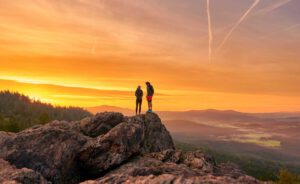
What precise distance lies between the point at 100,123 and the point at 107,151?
9.32 m

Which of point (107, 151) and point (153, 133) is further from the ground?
point (153, 133)

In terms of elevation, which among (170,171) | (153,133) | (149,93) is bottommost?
(170,171)

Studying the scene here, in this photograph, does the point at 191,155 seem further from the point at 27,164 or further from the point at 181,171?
the point at 27,164

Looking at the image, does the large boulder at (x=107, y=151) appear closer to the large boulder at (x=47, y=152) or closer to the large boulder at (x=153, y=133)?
the large boulder at (x=47, y=152)

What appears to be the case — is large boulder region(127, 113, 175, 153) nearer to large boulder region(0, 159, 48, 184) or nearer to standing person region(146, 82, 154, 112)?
standing person region(146, 82, 154, 112)

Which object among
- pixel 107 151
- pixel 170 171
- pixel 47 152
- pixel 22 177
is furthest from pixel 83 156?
pixel 170 171

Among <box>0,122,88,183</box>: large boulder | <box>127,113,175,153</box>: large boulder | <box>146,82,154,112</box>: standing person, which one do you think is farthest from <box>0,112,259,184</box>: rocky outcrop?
<box>146,82,154,112</box>: standing person

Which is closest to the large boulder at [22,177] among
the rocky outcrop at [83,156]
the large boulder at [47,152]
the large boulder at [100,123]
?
the rocky outcrop at [83,156]

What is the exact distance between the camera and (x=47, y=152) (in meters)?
29.3

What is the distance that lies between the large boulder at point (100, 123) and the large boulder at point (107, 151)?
6415mm

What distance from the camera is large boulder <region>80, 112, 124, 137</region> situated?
39.3 m

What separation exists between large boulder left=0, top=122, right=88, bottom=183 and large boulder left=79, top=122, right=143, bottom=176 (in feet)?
3.28

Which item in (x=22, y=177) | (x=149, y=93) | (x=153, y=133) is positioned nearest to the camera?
(x=22, y=177)

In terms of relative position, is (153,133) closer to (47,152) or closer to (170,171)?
(47,152)
